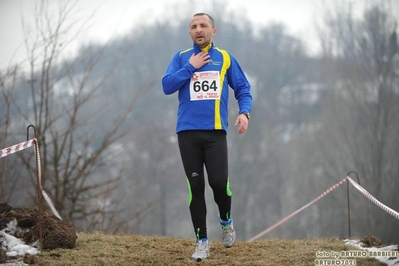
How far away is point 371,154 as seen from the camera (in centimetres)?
2494

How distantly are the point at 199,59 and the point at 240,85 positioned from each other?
520mm

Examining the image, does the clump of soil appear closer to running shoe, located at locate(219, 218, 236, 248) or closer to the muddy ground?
the muddy ground

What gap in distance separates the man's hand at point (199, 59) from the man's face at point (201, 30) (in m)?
0.13

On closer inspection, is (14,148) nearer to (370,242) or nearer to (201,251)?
(201,251)

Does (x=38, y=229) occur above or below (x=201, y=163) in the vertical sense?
below

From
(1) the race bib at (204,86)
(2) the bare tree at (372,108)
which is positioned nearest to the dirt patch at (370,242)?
(1) the race bib at (204,86)

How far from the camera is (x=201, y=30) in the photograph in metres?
5.98

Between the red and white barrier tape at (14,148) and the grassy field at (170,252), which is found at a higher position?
the red and white barrier tape at (14,148)

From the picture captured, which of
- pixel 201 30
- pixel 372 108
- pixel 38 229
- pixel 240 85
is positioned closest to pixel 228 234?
pixel 240 85

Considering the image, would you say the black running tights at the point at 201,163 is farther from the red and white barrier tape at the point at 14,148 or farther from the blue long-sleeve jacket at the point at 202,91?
the red and white barrier tape at the point at 14,148

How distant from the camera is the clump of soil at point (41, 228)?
613 centimetres

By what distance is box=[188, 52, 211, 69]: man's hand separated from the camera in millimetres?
5855

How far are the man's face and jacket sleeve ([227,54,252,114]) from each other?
0.32 m

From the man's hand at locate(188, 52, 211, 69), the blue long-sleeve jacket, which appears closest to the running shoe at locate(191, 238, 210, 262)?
the blue long-sleeve jacket
